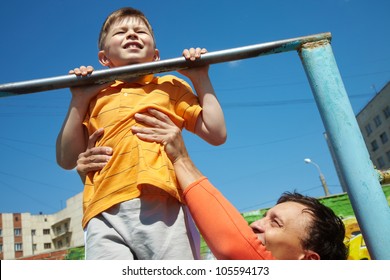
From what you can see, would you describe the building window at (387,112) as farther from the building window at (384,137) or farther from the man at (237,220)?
the man at (237,220)

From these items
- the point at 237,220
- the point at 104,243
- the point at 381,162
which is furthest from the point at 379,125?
the point at 104,243

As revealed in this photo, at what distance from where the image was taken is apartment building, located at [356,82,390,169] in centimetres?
3155

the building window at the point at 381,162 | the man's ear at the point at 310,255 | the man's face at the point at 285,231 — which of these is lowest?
the man's ear at the point at 310,255

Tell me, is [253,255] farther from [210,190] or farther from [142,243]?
[142,243]

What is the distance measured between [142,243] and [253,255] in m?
0.34

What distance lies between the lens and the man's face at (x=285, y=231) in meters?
1.22

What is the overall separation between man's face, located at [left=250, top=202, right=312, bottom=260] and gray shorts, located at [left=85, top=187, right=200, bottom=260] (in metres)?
0.26

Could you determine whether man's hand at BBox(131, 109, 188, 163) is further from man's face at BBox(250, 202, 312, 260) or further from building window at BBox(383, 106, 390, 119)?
building window at BBox(383, 106, 390, 119)

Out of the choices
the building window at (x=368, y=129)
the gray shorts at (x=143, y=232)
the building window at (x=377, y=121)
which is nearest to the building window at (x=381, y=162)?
the building window at (x=368, y=129)

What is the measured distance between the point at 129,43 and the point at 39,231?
46.4 meters

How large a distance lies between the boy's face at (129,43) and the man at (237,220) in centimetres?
→ 29

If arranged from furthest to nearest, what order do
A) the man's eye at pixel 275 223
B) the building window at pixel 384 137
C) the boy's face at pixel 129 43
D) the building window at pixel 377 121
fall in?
1. the building window at pixel 377 121
2. the building window at pixel 384 137
3. the boy's face at pixel 129 43
4. the man's eye at pixel 275 223

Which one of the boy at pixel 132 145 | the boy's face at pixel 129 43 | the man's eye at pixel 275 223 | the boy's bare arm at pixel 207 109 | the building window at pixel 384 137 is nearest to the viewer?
the boy at pixel 132 145

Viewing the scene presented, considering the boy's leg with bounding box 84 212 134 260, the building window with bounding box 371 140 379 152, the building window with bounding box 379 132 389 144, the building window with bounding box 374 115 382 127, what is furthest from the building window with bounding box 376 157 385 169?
the boy's leg with bounding box 84 212 134 260
